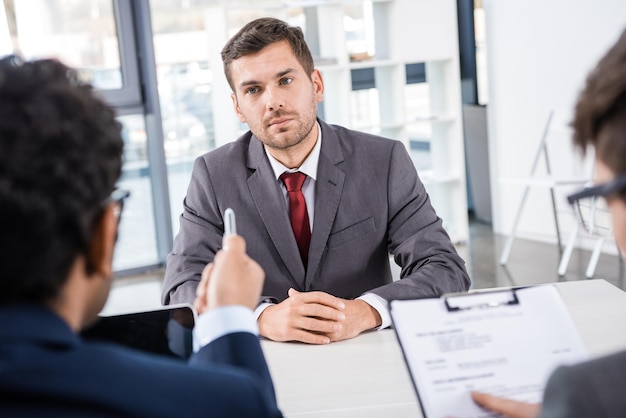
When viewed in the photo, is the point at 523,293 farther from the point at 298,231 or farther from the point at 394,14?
the point at 394,14

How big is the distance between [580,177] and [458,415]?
181 inches

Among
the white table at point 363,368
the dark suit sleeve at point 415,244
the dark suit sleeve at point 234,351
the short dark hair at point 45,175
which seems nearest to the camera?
the short dark hair at point 45,175

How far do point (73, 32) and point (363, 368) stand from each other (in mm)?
5042

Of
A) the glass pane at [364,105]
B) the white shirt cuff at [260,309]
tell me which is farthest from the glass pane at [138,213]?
the white shirt cuff at [260,309]

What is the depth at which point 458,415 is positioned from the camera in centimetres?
133

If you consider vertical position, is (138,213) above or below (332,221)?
below

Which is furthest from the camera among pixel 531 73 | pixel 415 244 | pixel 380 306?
pixel 531 73

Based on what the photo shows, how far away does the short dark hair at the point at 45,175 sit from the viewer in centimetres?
84

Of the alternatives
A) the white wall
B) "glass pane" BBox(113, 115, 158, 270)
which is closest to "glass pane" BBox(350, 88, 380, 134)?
the white wall

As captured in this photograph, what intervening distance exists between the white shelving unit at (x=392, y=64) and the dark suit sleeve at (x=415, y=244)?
3.66 meters

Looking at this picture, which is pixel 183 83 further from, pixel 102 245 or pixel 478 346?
pixel 102 245

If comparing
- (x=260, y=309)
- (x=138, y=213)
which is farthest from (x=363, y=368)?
(x=138, y=213)

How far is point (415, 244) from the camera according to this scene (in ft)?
7.82

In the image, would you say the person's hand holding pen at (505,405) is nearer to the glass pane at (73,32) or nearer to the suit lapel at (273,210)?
the suit lapel at (273,210)
